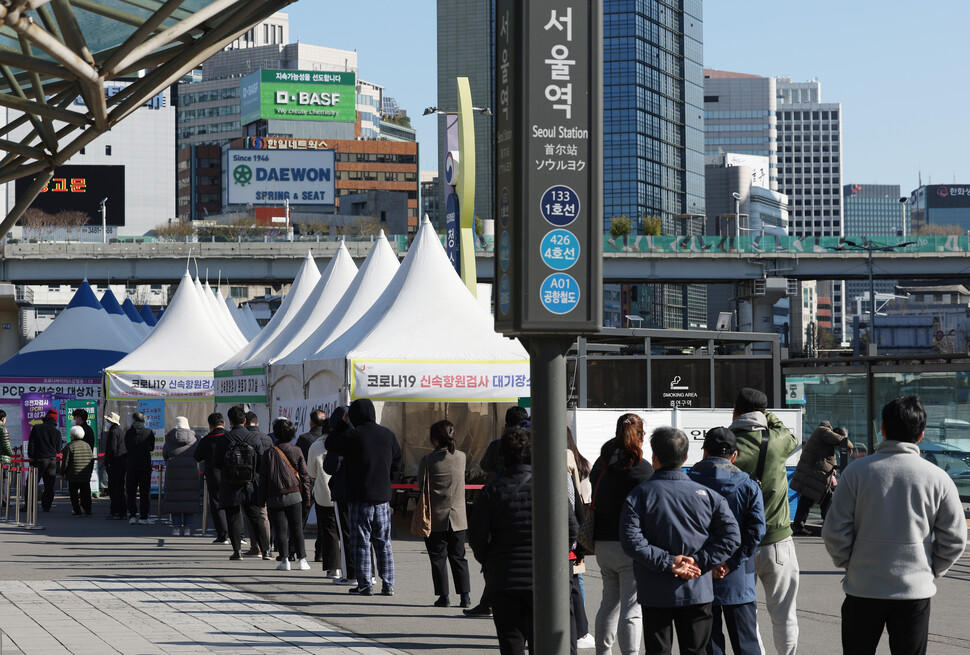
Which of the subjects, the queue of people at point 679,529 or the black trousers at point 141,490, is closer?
the queue of people at point 679,529

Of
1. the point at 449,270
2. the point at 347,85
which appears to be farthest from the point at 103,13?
the point at 347,85

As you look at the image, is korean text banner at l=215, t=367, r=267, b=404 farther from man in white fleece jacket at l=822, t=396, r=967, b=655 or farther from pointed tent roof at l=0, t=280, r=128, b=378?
man in white fleece jacket at l=822, t=396, r=967, b=655

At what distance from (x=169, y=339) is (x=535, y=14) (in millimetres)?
22520

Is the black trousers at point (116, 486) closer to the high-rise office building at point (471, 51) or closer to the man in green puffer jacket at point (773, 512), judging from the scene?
the man in green puffer jacket at point (773, 512)

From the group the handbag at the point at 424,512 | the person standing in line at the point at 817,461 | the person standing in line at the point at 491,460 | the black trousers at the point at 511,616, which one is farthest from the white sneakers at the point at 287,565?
the black trousers at the point at 511,616

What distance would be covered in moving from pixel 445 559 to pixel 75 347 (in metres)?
21.1

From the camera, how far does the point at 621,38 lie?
167500 mm

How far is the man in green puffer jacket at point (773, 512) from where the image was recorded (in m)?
8.55

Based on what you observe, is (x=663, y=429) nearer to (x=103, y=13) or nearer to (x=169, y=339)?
(x=103, y=13)

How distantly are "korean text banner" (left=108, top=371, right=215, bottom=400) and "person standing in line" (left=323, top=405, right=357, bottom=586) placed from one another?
1226cm

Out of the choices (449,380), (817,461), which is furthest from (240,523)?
(817,461)

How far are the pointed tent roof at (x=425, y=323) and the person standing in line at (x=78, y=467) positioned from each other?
21.4 ft

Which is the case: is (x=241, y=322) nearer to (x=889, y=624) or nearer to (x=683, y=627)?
(x=683, y=627)

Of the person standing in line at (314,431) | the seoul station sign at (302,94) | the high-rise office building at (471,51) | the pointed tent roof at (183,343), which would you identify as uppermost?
the high-rise office building at (471,51)
